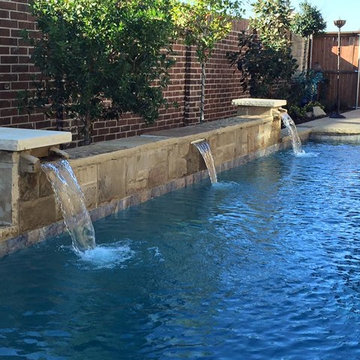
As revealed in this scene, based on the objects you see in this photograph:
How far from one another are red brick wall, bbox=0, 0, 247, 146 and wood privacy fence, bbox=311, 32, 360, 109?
7.43m

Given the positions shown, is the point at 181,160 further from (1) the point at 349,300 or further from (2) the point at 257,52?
(2) the point at 257,52

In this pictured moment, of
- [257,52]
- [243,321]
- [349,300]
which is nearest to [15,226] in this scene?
[243,321]

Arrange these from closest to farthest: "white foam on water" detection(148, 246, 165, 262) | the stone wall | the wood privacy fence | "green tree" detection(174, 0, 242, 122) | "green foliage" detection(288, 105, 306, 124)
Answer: "white foam on water" detection(148, 246, 165, 262), the stone wall, "green tree" detection(174, 0, 242, 122), "green foliage" detection(288, 105, 306, 124), the wood privacy fence

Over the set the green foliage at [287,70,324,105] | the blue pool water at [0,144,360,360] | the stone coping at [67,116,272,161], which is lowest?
the blue pool water at [0,144,360,360]

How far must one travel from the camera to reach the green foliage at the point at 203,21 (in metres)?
12.3

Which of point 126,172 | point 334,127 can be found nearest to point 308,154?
point 334,127

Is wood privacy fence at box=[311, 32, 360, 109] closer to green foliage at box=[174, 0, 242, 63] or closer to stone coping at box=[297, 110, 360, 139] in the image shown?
stone coping at box=[297, 110, 360, 139]

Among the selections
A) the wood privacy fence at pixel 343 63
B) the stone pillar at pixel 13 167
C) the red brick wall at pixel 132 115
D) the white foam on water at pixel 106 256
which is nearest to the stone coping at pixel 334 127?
the red brick wall at pixel 132 115

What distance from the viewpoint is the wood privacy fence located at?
76.5 ft

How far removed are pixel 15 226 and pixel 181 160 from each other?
3741mm

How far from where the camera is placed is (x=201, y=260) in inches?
243

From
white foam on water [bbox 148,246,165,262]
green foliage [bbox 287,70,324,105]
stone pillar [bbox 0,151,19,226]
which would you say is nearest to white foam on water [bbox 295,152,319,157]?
green foliage [bbox 287,70,324,105]

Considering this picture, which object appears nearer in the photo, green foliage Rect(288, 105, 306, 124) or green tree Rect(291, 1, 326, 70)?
green foliage Rect(288, 105, 306, 124)

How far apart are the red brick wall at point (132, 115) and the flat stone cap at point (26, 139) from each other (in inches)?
91.1
